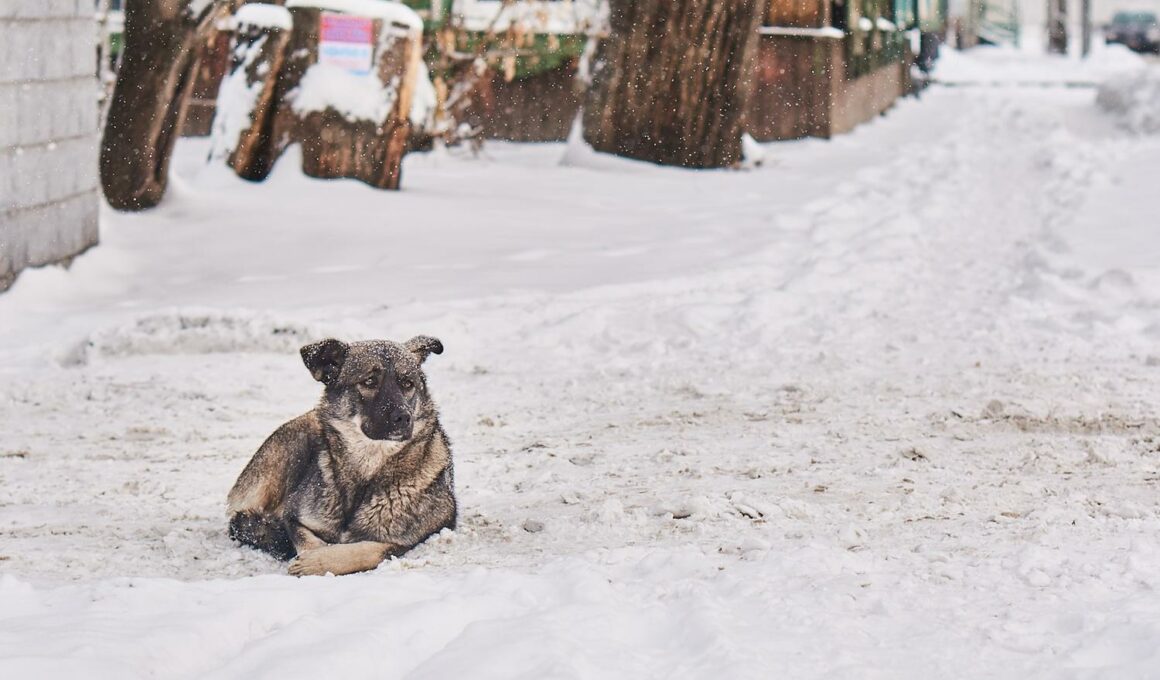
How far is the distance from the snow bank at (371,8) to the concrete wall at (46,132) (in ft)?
7.94

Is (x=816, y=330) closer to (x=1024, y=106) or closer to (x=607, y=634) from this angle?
(x=607, y=634)

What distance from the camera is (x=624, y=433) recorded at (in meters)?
5.98

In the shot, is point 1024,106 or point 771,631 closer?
point 771,631

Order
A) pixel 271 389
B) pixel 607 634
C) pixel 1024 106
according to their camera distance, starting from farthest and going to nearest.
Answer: pixel 1024 106
pixel 271 389
pixel 607 634

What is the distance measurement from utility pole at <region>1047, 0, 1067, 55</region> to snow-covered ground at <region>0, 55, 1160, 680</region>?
38654mm

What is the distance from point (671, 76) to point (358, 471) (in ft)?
34.3

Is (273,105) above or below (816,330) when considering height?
above

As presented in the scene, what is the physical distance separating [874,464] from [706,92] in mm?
A: 9545

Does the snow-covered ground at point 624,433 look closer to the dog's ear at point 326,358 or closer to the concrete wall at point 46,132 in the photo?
the concrete wall at point 46,132

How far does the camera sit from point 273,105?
1171 centimetres

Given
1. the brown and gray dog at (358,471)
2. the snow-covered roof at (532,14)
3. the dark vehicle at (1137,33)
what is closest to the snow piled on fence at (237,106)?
the snow-covered roof at (532,14)

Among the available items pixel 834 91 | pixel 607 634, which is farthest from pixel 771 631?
pixel 834 91

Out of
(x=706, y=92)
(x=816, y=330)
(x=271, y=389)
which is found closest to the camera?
(x=271, y=389)

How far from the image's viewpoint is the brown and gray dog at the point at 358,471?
438 centimetres
